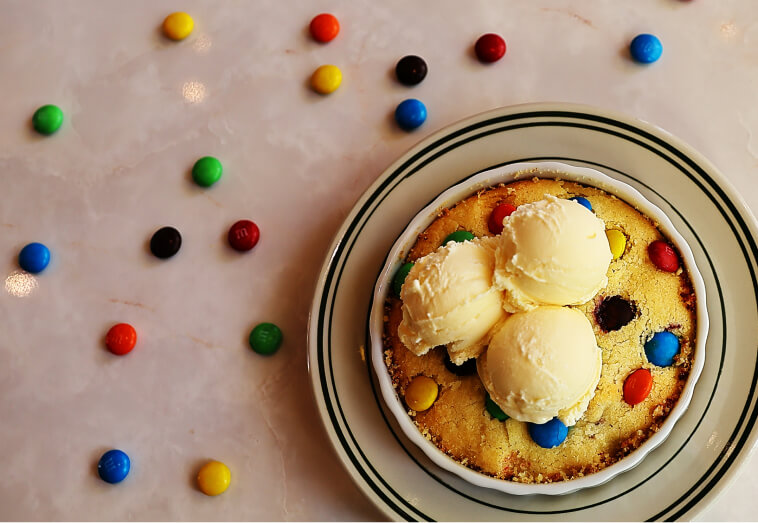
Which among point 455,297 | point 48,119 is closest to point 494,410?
point 455,297

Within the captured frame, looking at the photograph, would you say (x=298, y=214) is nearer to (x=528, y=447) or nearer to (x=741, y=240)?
(x=528, y=447)

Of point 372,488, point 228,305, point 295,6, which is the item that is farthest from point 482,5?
point 372,488

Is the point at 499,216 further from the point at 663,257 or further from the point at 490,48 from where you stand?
the point at 490,48

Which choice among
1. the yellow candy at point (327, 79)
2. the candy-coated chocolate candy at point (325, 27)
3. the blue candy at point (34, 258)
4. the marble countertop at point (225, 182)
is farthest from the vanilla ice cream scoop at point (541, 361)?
the blue candy at point (34, 258)

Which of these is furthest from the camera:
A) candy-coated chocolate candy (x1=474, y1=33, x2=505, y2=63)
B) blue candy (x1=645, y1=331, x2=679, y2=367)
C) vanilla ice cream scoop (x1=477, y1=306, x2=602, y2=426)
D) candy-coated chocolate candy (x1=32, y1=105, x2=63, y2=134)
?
candy-coated chocolate candy (x1=32, y1=105, x2=63, y2=134)

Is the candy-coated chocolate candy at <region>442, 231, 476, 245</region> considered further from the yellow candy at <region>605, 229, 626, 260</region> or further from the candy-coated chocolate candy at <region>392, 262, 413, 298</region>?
the yellow candy at <region>605, 229, 626, 260</region>

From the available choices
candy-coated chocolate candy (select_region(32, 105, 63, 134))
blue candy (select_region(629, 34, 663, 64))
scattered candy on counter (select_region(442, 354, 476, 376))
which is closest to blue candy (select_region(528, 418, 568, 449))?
scattered candy on counter (select_region(442, 354, 476, 376))

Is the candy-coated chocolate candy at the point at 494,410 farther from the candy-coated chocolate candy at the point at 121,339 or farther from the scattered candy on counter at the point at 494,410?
the candy-coated chocolate candy at the point at 121,339
